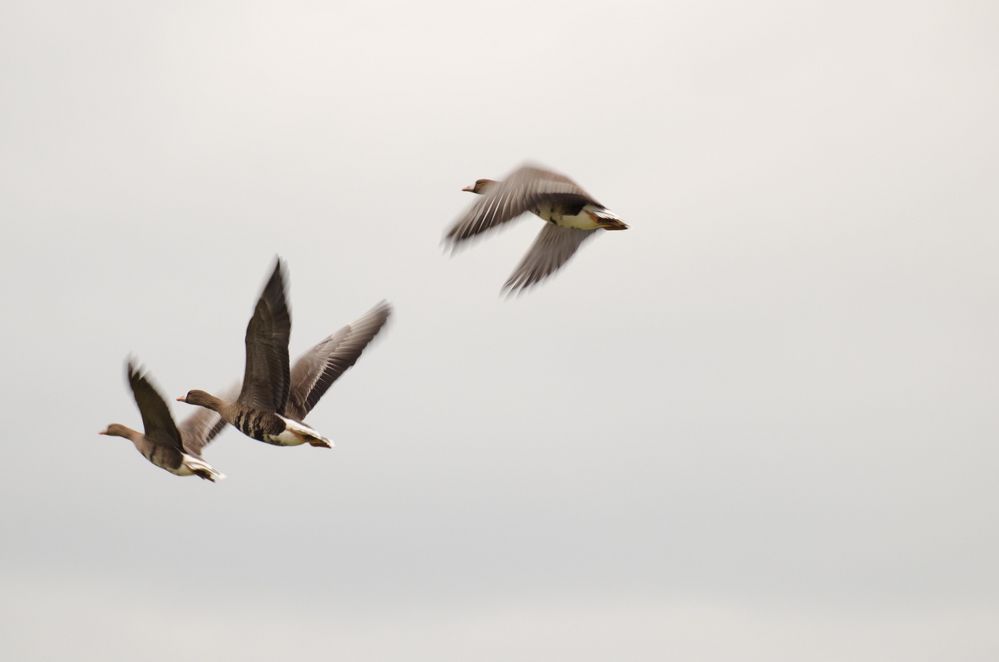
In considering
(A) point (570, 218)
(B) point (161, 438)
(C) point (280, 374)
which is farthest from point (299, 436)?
(A) point (570, 218)

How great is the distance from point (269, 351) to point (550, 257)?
183 inches

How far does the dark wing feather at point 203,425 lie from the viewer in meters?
33.8

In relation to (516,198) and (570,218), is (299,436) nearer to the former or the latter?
(570,218)

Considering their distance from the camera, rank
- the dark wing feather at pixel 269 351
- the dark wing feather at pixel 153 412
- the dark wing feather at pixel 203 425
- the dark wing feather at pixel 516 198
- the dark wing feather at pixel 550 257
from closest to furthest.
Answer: the dark wing feather at pixel 516 198 → the dark wing feather at pixel 269 351 → the dark wing feather at pixel 153 412 → the dark wing feather at pixel 550 257 → the dark wing feather at pixel 203 425

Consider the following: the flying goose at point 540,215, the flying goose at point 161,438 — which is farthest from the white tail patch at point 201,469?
the flying goose at point 540,215

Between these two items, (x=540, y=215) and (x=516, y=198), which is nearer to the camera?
(x=516, y=198)

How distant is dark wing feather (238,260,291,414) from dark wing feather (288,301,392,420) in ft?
3.42

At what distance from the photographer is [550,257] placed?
103ft

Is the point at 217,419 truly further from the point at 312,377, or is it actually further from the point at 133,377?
the point at 133,377

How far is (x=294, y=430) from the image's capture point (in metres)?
30.1

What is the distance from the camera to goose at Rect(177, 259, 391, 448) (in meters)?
28.5

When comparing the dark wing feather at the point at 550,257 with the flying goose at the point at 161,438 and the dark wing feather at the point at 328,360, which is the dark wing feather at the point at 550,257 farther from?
the flying goose at the point at 161,438

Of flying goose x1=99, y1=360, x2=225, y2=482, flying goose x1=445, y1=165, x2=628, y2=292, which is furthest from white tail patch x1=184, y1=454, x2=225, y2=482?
flying goose x1=445, y1=165, x2=628, y2=292

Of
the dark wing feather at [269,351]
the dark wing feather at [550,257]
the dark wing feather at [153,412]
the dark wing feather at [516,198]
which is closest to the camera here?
the dark wing feather at [516,198]
